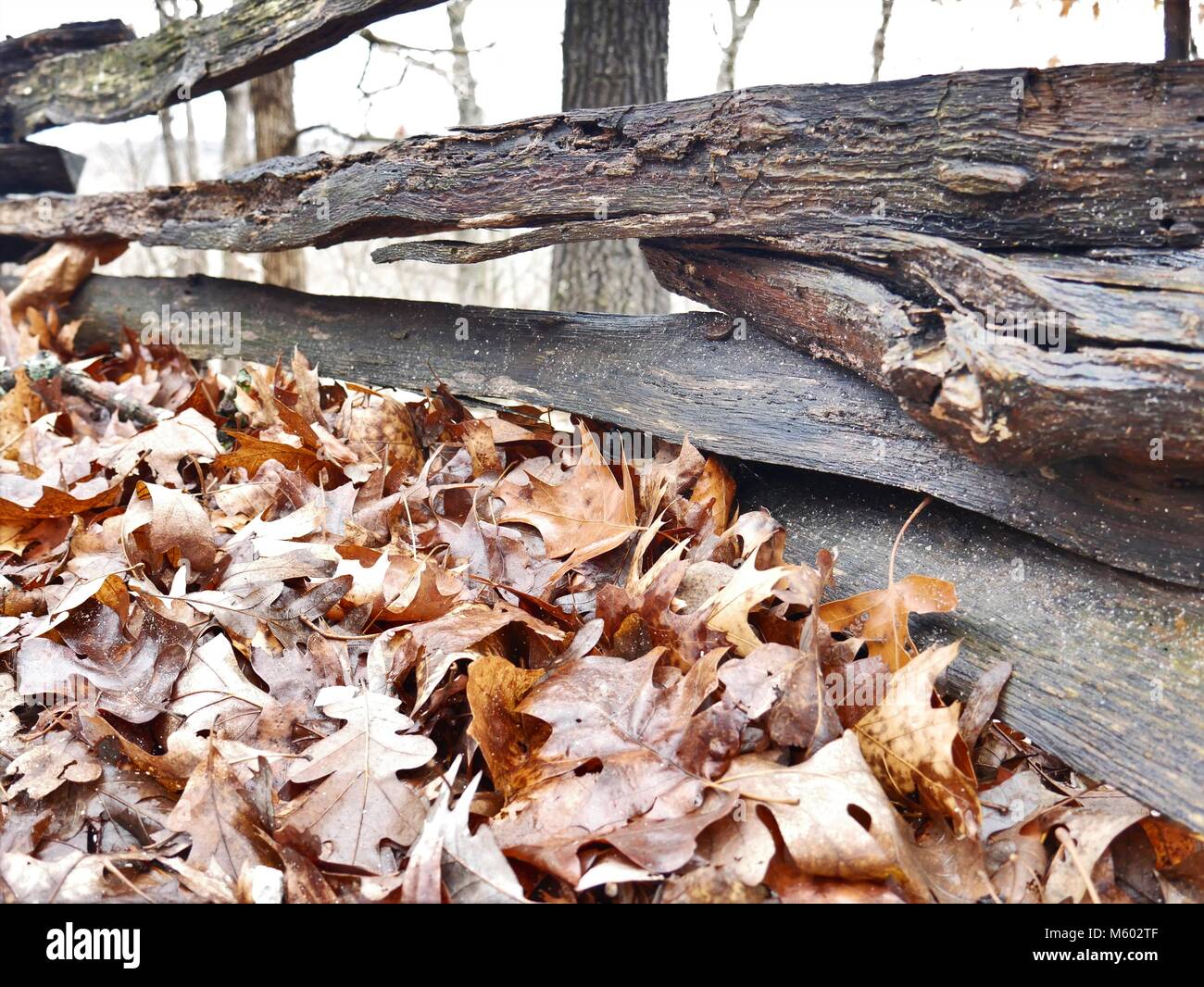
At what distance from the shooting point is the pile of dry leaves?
1222 millimetres

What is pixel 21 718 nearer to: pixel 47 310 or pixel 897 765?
pixel 897 765

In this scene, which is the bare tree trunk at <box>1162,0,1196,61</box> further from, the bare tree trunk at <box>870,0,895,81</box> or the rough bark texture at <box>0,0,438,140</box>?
the bare tree trunk at <box>870,0,895,81</box>

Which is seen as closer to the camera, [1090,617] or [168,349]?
[1090,617]

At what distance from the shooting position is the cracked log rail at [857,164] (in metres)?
1.60

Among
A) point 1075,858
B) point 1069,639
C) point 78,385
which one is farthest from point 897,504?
point 78,385

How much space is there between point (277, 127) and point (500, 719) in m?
5.24

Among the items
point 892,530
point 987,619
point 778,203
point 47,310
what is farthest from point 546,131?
point 47,310

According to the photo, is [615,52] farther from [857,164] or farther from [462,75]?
[462,75]

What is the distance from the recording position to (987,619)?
1.70 meters

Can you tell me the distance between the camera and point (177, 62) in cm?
383

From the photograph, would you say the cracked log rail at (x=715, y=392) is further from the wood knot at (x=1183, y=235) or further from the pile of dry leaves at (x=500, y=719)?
the wood knot at (x=1183, y=235)

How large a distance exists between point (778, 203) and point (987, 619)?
1.10 meters

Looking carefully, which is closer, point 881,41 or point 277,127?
point 277,127

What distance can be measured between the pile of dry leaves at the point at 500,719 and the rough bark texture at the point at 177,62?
7.19 feet
